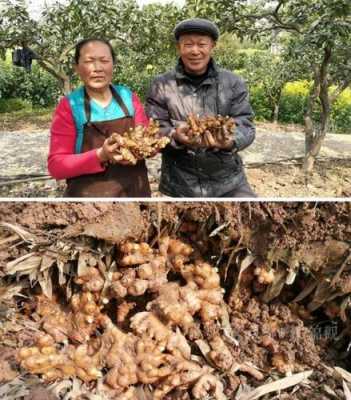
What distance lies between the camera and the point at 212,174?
3.26 ft

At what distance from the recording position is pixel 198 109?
3.07 ft

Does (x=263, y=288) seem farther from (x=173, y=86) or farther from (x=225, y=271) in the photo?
(x=173, y=86)

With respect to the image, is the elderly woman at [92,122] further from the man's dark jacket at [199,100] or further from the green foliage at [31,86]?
the green foliage at [31,86]

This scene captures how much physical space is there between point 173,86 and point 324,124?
6.07ft

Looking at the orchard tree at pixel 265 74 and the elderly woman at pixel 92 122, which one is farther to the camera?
the orchard tree at pixel 265 74

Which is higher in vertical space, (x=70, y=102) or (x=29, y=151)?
(x=70, y=102)

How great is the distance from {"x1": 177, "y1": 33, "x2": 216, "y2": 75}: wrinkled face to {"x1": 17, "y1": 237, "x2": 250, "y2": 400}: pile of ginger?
338mm

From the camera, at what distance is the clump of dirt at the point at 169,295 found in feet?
2.74

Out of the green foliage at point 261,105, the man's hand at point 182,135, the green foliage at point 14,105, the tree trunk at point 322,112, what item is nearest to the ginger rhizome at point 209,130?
the man's hand at point 182,135

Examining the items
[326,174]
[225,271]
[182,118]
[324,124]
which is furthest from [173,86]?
[326,174]

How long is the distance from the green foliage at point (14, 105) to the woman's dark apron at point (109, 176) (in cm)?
474

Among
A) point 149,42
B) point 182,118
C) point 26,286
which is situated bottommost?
point 26,286

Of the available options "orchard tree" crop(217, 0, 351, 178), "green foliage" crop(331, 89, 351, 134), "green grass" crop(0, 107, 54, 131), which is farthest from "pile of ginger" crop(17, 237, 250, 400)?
"green foliage" crop(331, 89, 351, 134)

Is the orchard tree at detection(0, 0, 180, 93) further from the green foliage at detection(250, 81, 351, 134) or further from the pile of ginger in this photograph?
the green foliage at detection(250, 81, 351, 134)
